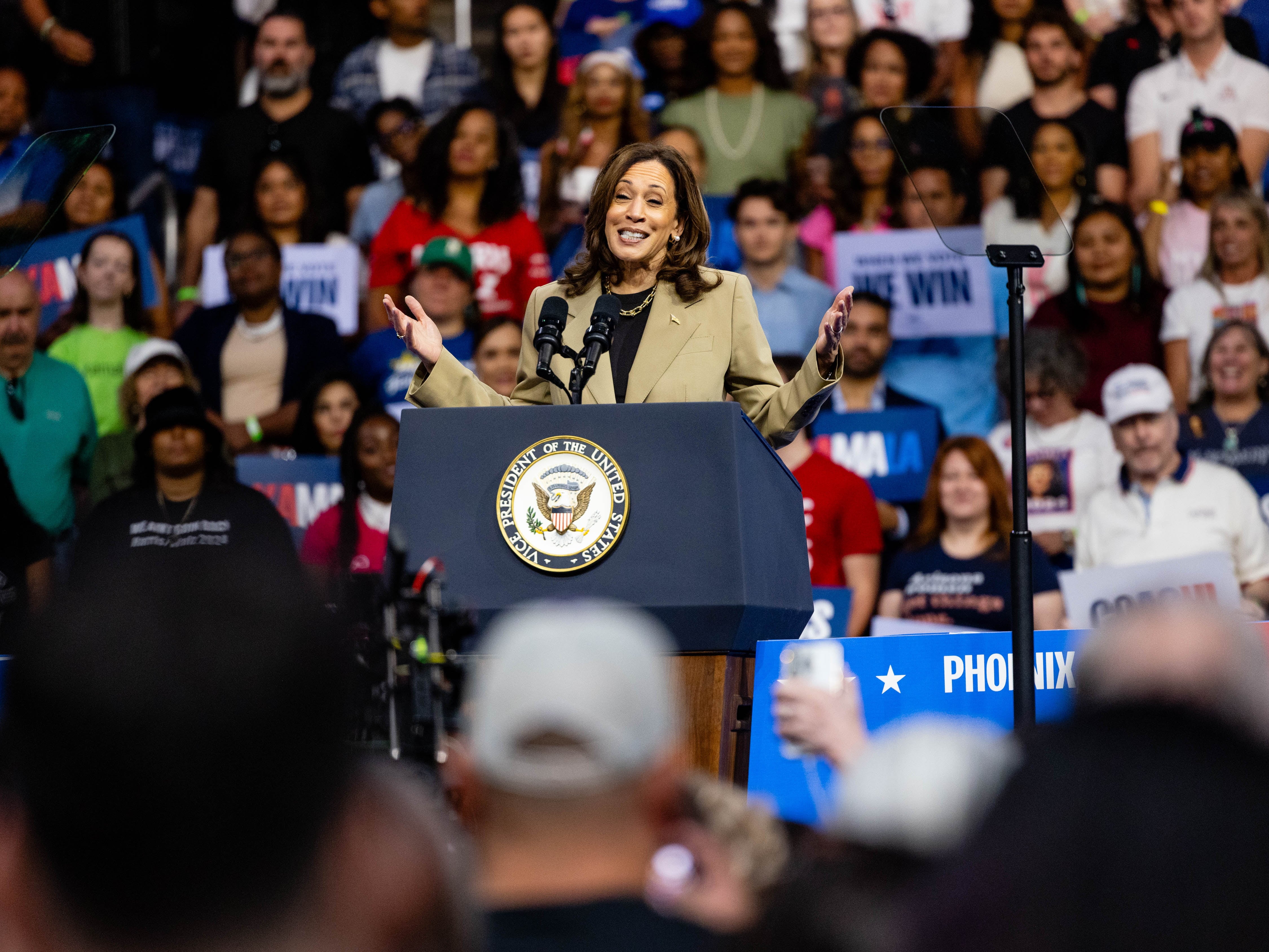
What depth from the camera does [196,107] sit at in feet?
27.9

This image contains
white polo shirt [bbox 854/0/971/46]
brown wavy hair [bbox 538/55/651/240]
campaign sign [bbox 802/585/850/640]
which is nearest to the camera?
campaign sign [bbox 802/585/850/640]

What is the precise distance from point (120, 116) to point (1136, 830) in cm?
760

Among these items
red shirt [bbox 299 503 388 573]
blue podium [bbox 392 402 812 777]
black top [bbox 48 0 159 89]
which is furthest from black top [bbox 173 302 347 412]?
blue podium [bbox 392 402 812 777]

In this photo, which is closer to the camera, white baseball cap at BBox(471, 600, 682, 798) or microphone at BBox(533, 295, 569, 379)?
white baseball cap at BBox(471, 600, 682, 798)

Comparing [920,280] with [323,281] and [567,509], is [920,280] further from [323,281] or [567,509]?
[567,509]

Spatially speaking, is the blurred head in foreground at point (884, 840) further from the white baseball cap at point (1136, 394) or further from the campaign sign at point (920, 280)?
the campaign sign at point (920, 280)

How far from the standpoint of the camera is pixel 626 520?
289cm

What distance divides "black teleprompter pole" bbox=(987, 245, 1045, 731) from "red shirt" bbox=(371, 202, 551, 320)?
11.2 feet

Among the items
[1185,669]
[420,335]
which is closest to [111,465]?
[420,335]

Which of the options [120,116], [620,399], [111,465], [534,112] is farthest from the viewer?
[120,116]

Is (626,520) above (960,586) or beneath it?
above

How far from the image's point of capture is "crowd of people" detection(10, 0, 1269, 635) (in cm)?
592

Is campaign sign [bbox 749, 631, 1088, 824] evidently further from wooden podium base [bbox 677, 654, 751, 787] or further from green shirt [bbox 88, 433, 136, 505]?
green shirt [bbox 88, 433, 136, 505]

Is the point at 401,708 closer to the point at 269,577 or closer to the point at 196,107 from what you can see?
the point at 269,577
